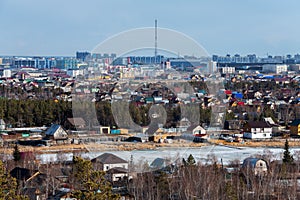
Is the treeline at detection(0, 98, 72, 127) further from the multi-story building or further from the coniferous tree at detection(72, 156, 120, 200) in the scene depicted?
the multi-story building

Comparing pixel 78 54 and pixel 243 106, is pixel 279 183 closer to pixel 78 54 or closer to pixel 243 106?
pixel 243 106

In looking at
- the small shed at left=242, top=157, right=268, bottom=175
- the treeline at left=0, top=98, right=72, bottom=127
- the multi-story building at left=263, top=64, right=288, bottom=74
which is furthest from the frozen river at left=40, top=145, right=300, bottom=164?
the multi-story building at left=263, top=64, right=288, bottom=74

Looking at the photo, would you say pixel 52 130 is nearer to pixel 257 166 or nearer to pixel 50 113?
pixel 50 113

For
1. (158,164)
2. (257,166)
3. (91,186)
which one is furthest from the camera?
(158,164)

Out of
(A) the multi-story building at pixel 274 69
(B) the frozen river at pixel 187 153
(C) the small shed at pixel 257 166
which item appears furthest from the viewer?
(A) the multi-story building at pixel 274 69

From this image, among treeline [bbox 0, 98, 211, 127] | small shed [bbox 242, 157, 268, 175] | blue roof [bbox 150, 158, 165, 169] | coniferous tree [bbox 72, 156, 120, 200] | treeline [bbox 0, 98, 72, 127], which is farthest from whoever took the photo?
treeline [bbox 0, 98, 72, 127]

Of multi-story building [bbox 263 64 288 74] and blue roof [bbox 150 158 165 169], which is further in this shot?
multi-story building [bbox 263 64 288 74]

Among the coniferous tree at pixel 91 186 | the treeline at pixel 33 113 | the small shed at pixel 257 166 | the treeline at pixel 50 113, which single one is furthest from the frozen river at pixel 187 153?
the coniferous tree at pixel 91 186

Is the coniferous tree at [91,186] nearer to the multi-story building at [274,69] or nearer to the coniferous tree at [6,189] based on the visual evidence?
the coniferous tree at [6,189]

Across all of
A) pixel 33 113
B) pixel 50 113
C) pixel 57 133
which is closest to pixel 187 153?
pixel 57 133

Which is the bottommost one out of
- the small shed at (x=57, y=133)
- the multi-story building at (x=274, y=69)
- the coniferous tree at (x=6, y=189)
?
the coniferous tree at (x=6, y=189)

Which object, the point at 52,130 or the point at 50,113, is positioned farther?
the point at 50,113

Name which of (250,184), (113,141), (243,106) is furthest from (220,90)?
(250,184)
